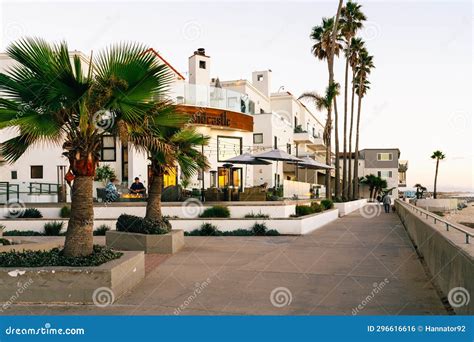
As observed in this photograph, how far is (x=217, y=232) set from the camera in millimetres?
14992

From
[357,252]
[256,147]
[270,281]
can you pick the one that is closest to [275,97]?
[256,147]

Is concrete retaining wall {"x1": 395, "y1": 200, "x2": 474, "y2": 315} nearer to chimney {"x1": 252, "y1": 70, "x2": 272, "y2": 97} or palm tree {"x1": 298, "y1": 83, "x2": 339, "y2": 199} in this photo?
palm tree {"x1": 298, "y1": 83, "x2": 339, "y2": 199}

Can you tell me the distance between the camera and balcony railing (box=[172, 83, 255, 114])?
26.6m

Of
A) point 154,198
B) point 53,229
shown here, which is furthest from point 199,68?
point 154,198

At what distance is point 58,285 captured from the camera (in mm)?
6379

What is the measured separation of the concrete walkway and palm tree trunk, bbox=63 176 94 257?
43.6 inches

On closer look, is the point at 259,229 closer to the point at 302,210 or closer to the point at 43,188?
the point at 302,210

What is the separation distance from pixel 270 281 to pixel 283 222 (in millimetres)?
7277

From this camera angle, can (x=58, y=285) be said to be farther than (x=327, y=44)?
No

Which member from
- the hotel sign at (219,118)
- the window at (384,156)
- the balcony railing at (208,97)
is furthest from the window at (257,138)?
the window at (384,156)

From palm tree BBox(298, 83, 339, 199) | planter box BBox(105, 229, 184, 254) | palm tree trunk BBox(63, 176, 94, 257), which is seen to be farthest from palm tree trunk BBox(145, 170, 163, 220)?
palm tree BBox(298, 83, 339, 199)

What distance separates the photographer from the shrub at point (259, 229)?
48.4 ft

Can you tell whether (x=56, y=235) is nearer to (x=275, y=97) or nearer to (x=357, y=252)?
(x=357, y=252)

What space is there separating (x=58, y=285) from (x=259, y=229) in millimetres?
9111
